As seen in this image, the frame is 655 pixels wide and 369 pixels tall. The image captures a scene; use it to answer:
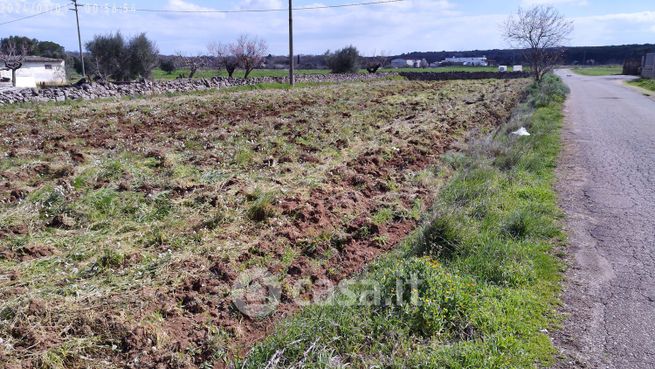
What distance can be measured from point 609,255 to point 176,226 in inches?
195

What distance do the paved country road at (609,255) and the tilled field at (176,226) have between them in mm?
2029

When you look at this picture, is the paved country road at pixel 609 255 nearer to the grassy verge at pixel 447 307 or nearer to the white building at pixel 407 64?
the grassy verge at pixel 447 307

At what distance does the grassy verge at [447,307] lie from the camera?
11.0 ft

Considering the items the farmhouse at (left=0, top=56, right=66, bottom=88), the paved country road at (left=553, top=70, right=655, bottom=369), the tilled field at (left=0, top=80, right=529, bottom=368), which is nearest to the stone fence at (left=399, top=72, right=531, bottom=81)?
the farmhouse at (left=0, top=56, right=66, bottom=88)

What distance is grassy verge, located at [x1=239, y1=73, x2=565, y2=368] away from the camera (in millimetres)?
3367

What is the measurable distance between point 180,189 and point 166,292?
9.93 ft

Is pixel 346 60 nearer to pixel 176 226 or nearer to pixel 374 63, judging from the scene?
pixel 374 63

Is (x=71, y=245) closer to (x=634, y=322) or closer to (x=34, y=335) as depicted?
(x=34, y=335)

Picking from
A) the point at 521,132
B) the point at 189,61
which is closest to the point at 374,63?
the point at 189,61

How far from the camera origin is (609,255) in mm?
5234

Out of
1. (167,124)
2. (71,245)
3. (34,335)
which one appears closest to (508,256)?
(34,335)

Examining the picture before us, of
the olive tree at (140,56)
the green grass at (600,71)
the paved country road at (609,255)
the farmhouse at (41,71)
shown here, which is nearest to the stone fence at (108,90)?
the olive tree at (140,56)

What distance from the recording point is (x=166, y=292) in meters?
4.34

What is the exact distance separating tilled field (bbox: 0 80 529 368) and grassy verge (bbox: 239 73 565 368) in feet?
1.75
